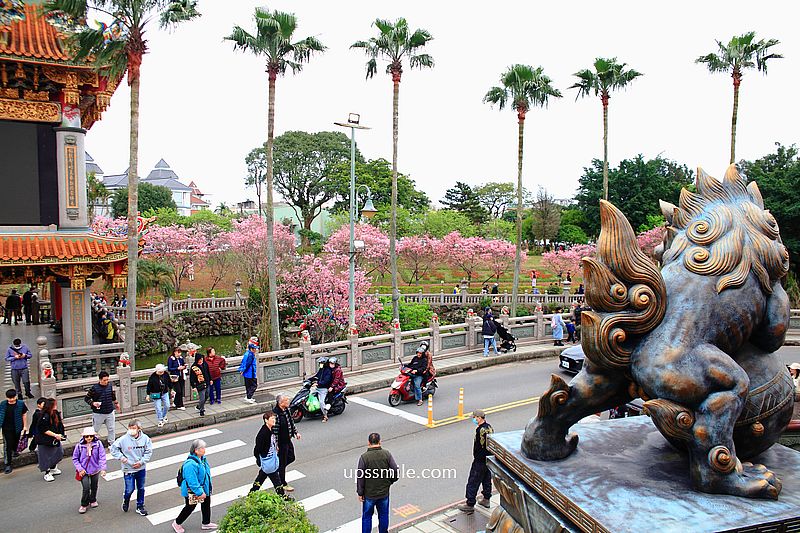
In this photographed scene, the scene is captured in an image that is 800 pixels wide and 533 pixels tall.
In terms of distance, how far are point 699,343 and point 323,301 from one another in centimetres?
2307

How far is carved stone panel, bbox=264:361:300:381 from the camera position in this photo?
50.5ft

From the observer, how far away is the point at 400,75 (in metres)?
24.4

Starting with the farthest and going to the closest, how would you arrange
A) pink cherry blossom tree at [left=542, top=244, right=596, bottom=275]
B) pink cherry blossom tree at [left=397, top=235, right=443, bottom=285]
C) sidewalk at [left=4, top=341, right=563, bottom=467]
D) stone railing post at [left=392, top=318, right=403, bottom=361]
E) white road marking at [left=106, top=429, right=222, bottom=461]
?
pink cherry blossom tree at [left=542, top=244, right=596, bottom=275], pink cherry blossom tree at [left=397, top=235, right=443, bottom=285], stone railing post at [left=392, top=318, right=403, bottom=361], sidewalk at [left=4, top=341, right=563, bottom=467], white road marking at [left=106, top=429, right=222, bottom=461]

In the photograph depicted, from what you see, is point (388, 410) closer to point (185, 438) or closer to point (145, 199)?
point (185, 438)

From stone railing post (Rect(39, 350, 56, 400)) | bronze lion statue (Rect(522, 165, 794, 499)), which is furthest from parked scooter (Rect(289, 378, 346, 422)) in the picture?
bronze lion statue (Rect(522, 165, 794, 499))

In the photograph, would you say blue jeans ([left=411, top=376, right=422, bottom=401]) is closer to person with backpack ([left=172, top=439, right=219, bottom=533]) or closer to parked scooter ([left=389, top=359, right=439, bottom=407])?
parked scooter ([left=389, top=359, right=439, bottom=407])

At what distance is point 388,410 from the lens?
46.2 ft

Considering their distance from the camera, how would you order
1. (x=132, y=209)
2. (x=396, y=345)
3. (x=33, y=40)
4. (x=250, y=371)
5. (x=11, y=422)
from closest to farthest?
(x=11, y=422)
(x=250, y=371)
(x=132, y=209)
(x=33, y=40)
(x=396, y=345)

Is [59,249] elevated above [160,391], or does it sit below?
above

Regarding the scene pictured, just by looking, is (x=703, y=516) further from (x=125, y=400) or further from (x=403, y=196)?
(x=403, y=196)

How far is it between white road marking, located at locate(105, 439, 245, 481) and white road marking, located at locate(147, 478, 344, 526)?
142 cm

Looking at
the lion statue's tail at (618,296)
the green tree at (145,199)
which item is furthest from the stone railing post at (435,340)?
the green tree at (145,199)

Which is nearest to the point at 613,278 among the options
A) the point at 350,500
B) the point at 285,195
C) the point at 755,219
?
the point at 755,219

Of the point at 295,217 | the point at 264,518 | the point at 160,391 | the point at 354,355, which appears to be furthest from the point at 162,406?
the point at 295,217
